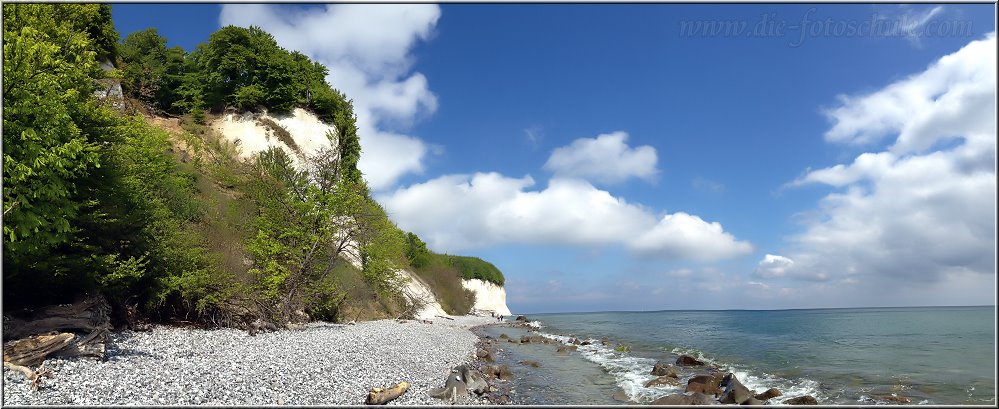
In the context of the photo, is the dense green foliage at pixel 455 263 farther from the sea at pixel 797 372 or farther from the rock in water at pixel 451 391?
the rock in water at pixel 451 391

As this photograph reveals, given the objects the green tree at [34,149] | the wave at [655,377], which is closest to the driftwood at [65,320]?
the green tree at [34,149]

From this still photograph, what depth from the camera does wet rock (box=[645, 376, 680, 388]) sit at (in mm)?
17883

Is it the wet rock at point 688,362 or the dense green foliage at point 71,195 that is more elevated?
the dense green foliage at point 71,195

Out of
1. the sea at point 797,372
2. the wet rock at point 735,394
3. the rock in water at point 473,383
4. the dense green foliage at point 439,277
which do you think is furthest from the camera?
the dense green foliage at point 439,277

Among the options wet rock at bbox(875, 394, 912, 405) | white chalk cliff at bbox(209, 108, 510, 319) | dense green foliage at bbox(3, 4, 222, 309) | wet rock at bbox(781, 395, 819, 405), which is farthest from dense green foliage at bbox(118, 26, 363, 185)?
wet rock at bbox(875, 394, 912, 405)

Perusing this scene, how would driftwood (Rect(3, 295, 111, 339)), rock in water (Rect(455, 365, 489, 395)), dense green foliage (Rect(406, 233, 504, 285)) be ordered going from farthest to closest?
dense green foliage (Rect(406, 233, 504, 285)) < rock in water (Rect(455, 365, 489, 395)) < driftwood (Rect(3, 295, 111, 339))

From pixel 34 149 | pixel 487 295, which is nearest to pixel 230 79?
pixel 34 149

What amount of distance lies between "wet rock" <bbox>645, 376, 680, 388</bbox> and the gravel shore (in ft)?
24.7

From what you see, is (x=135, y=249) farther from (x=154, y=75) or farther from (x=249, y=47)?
(x=154, y=75)

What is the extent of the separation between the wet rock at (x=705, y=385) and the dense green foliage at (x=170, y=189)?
1714 centimetres

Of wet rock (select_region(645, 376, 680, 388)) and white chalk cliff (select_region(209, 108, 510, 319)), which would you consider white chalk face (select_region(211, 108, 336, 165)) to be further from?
wet rock (select_region(645, 376, 680, 388))

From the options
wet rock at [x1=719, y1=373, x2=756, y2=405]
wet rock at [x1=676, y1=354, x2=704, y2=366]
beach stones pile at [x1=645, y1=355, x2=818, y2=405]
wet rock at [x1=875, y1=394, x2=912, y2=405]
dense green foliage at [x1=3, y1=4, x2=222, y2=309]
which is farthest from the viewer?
wet rock at [x1=676, y1=354, x2=704, y2=366]

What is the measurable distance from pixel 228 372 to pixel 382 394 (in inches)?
149

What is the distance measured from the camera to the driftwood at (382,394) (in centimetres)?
1104
